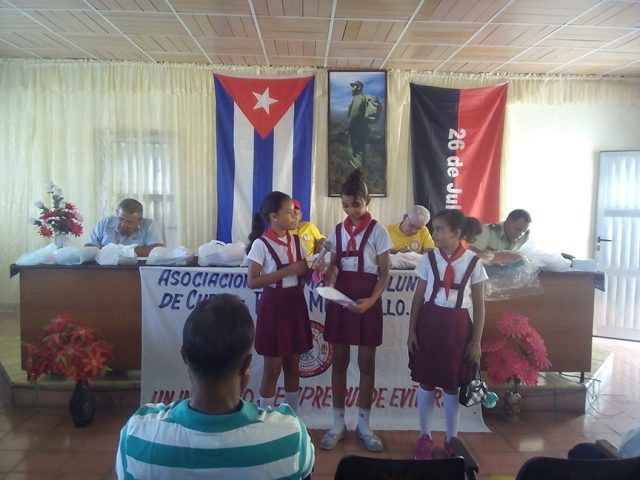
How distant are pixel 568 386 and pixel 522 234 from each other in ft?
3.61

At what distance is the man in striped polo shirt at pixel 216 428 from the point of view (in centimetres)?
92

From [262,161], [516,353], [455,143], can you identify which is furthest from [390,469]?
[455,143]

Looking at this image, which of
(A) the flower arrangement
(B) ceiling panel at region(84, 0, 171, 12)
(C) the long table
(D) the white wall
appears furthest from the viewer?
(D) the white wall

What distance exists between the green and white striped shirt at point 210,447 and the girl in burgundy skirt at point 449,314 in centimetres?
144

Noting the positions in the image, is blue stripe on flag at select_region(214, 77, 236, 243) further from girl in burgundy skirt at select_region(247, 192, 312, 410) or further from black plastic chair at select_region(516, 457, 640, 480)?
black plastic chair at select_region(516, 457, 640, 480)

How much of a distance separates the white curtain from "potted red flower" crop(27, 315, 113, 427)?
2.51m

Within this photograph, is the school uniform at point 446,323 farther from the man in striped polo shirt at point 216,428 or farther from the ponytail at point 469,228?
the man in striped polo shirt at point 216,428

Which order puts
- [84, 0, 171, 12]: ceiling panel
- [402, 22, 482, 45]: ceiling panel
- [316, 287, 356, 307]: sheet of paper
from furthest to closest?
[402, 22, 482, 45]: ceiling panel
[84, 0, 171, 12]: ceiling panel
[316, 287, 356, 307]: sheet of paper

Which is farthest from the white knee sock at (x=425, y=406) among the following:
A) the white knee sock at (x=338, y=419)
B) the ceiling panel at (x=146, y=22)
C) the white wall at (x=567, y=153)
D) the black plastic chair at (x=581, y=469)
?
the white wall at (x=567, y=153)

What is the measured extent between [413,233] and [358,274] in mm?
1355

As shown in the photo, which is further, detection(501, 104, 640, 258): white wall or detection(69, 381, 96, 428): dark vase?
detection(501, 104, 640, 258): white wall

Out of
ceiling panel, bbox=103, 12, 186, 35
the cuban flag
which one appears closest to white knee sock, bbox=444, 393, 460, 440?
the cuban flag

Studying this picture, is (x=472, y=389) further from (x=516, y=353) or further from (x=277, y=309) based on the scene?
(x=277, y=309)

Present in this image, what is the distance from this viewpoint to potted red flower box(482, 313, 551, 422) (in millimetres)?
2814
